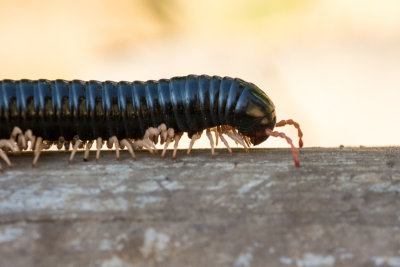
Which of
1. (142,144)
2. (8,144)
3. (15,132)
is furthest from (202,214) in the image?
(15,132)

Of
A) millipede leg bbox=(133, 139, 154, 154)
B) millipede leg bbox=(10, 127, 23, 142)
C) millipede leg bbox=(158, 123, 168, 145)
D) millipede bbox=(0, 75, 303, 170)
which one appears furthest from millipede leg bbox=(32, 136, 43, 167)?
millipede leg bbox=(158, 123, 168, 145)

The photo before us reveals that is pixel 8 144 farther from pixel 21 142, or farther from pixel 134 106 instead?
pixel 134 106

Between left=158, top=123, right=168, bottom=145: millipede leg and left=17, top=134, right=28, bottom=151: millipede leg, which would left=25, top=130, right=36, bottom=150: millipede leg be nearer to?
left=17, top=134, right=28, bottom=151: millipede leg

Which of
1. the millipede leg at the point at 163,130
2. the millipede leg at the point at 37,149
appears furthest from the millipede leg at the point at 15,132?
the millipede leg at the point at 163,130

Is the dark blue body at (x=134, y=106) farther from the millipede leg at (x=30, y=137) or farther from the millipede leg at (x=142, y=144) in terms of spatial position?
the millipede leg at (x=142, y=144)

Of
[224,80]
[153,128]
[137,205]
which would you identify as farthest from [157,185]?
[224,80]

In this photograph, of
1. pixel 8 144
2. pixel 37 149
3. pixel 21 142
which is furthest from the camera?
pixel 21 142
